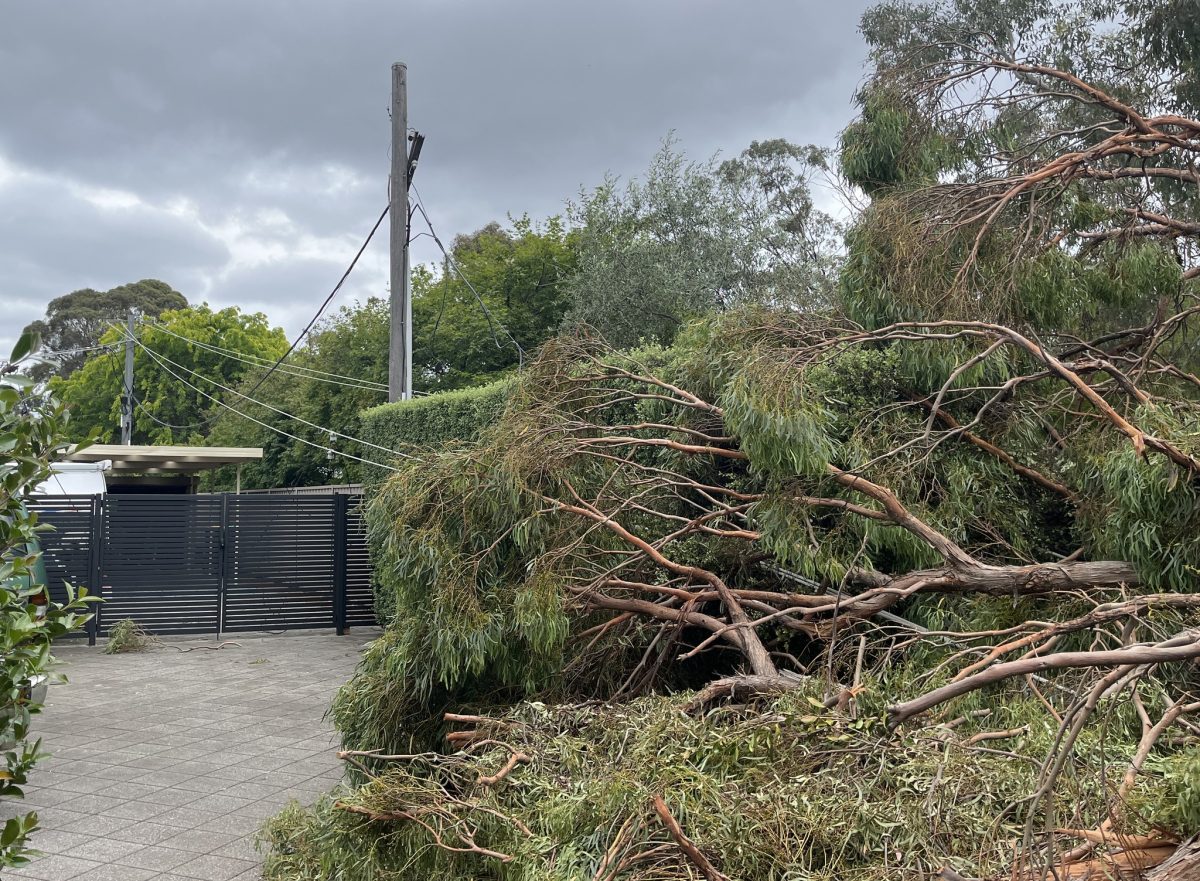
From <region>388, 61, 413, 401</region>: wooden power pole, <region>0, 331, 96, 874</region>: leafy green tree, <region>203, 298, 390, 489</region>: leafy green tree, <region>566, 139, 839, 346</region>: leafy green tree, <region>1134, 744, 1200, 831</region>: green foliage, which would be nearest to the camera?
<region>0, 331, 96, 874</region>: leafy green tree

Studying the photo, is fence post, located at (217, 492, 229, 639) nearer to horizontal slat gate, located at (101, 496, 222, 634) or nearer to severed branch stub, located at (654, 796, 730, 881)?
horizontal slat gate, located at (101, 496, 222, 634)

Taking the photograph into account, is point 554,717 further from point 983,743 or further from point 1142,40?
point 1142,40

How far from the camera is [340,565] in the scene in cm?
1309

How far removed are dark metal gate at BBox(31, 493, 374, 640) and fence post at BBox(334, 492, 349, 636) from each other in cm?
1

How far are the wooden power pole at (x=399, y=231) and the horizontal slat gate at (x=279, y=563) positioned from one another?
220 centimetres

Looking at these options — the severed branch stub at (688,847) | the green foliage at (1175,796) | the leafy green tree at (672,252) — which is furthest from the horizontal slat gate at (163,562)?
the green foliage at (1175,796)

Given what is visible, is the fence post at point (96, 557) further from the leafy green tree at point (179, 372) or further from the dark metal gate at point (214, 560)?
the leafy green tree at point (179, 372)

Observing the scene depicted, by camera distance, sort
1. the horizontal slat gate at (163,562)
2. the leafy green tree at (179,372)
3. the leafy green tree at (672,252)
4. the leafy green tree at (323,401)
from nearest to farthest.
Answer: the horizontal slat gate at (163,562)
the leafy green tree at (672,252)
the leafy green tree at (323,401)
the leafy green tree at (179,372)

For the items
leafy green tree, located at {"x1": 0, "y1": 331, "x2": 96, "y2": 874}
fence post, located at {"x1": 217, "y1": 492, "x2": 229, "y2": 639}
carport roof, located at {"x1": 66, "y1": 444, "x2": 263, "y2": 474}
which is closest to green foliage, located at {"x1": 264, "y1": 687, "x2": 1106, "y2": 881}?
leafy green tree, located at {"x1": 0, "y1": 331, "x2": 96, "y2": 874}

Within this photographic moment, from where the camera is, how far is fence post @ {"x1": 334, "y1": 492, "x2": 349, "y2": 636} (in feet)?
42.8

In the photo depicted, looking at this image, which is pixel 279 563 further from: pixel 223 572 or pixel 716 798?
pixel 716 798

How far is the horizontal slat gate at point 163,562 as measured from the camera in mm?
12141

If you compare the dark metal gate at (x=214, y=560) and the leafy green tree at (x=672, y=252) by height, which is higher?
the leafy green tree at (x=672, y=252)

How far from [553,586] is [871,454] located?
1.72m
